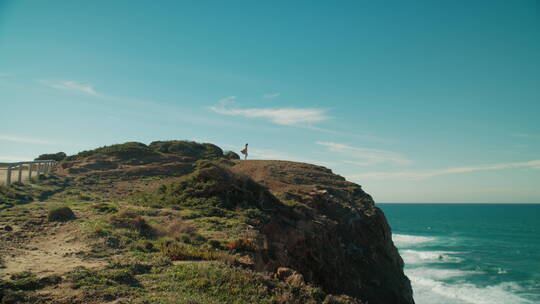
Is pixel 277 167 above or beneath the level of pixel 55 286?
above

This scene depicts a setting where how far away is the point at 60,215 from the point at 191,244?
5568 mm

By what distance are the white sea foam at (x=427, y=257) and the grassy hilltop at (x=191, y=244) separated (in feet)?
85.3

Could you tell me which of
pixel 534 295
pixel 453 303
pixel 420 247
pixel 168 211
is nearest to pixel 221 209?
pixel 168 211

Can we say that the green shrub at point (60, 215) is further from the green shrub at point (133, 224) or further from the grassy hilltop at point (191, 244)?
the green shrub at point (133, 224)

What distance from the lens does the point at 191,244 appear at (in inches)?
386

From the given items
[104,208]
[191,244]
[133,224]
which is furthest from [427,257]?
[133,224]

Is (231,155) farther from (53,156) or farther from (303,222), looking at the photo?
(303,222)

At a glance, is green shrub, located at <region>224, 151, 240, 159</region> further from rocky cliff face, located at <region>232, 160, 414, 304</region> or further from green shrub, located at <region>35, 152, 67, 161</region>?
green shrub, located at <region>35, 152, 67, 161</region>

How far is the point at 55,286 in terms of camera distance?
616 cm

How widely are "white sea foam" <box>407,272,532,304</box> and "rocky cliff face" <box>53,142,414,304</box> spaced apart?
485 inches

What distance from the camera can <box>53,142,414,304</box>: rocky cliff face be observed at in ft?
41.3

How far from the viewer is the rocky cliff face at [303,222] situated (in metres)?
12.6

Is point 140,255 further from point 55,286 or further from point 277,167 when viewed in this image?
point 277,167

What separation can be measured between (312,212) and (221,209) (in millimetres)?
6073
